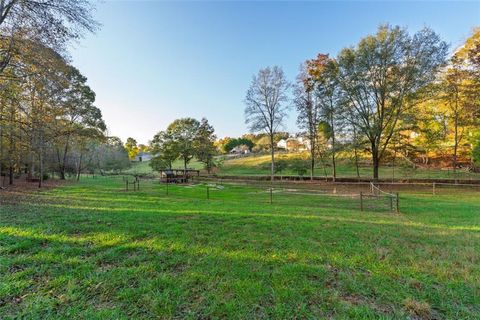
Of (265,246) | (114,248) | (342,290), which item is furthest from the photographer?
(265,246)

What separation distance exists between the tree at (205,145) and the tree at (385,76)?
24.4 meters

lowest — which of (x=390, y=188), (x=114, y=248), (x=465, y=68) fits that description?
(x=390, y=188)

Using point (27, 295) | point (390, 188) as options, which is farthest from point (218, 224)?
point (390, 188)

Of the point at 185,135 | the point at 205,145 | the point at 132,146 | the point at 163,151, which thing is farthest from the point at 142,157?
the point at 205,145

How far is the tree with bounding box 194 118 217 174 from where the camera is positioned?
39.7 m

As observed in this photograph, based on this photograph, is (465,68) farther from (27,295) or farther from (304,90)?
(27,295)

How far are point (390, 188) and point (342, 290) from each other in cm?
2062

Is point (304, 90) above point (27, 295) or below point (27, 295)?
above

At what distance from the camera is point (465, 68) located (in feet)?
65.7

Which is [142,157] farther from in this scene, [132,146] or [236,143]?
[236,143]

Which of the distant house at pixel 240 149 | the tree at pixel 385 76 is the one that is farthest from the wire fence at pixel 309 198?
the distant house at pixel 240 149

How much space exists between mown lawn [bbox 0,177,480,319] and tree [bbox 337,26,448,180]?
59.2 feet

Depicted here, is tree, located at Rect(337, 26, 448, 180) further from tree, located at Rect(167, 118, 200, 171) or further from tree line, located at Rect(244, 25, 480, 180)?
tree, located at Rect(167, 118, 200, 171)

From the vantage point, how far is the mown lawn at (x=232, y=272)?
238cm
